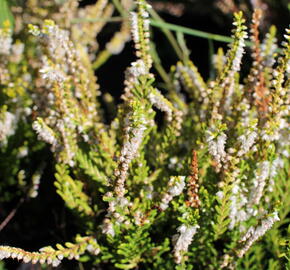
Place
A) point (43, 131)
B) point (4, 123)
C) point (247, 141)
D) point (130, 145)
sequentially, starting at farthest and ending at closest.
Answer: point (4, 123) < point (43, 131) < point (247, 141) < point (130, 145)

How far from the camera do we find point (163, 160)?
4.23 ft

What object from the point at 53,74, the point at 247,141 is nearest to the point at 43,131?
the point at 53,74

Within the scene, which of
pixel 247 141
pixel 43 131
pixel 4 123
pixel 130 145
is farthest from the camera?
pixel 4 123

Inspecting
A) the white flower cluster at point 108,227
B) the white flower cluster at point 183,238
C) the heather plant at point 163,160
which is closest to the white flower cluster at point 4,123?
the heather plant at point 163,160

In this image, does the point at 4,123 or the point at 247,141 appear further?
the point at 4,123

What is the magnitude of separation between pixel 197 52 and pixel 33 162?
1.39 meters

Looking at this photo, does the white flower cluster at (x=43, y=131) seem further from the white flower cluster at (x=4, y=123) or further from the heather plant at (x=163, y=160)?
the white flower cluster at (x=4, y=123)

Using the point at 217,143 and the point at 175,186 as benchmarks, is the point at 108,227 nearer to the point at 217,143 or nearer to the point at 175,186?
the point at 175,186

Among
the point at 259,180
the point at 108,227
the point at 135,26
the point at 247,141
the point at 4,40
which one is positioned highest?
the point at 135,26

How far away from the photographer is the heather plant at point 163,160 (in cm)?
99

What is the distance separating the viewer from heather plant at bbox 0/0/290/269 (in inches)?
39.0

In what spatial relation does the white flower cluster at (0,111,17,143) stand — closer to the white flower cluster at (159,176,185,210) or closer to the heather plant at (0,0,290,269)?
the heather plant at (0,0,290,269)

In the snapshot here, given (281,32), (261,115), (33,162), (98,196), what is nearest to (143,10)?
(261,115)

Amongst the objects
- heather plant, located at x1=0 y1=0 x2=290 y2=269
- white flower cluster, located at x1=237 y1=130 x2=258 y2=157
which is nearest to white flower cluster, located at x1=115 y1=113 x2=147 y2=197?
heather plant, located at x1=0 y1=0 x2=290 y2=269
